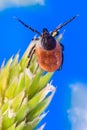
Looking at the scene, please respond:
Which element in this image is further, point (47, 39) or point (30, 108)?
point (47, 39)

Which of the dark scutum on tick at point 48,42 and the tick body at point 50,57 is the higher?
the dark scutum on tick at point 48,42

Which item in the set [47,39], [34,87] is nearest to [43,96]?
[34,87]

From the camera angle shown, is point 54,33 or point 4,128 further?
point 54,33

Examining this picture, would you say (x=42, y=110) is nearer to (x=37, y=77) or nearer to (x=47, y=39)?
(x=37, y=77)

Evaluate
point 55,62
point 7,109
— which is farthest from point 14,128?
point 55,62

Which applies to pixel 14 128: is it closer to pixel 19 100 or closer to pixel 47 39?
pixel 19 100

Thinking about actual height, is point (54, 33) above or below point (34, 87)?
above

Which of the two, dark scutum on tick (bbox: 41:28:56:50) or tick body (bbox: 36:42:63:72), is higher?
dark scutum on tick (bbox: 41:28:56:50)

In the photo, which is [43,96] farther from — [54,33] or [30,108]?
[54,33]

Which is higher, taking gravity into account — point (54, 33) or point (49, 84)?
point (54, 33)
